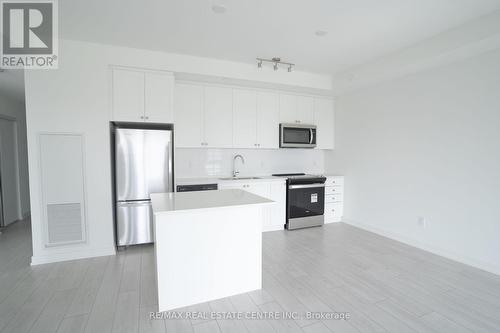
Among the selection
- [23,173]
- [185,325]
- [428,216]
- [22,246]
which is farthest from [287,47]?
[23,173]

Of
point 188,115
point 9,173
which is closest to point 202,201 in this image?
point 188,115

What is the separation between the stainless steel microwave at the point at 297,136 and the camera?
4617 mm

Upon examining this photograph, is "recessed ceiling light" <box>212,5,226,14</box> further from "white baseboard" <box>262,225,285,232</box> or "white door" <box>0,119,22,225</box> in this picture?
"white door" <box>0,119,22,225</box>

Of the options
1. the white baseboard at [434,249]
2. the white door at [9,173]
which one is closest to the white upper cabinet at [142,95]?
the white door at [9,173]

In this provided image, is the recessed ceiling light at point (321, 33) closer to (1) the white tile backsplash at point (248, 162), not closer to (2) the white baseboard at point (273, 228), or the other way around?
(1) the white tile backsplash at point (248, 162)

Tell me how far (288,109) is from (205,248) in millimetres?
3302

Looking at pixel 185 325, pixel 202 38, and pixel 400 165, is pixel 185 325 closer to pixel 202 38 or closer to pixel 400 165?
pixel 202 38

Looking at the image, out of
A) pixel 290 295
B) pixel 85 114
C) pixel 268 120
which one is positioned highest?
pixel 268 120

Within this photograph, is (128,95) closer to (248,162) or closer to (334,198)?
(248,162)

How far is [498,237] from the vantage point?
9.03ft

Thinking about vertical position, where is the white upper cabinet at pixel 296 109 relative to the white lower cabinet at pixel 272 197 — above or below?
above

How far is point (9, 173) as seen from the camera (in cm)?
491

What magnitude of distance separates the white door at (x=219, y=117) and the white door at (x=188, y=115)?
0.38 ft

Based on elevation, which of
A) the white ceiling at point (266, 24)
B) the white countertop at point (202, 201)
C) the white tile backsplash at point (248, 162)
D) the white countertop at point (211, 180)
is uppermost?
the white ceiling at point (266, 24)
